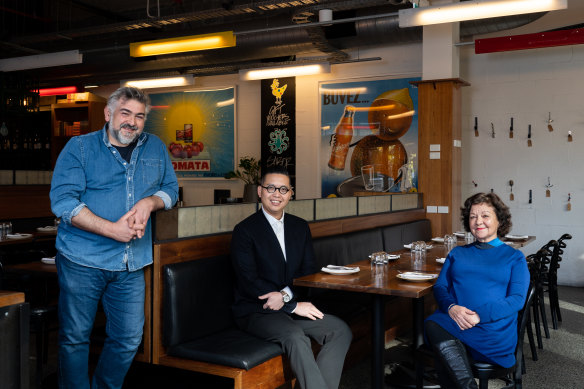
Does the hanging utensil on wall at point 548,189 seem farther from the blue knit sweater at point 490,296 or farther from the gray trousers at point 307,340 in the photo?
the gray trousers at point 307,340

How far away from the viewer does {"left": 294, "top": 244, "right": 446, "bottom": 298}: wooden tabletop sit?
10.1ft

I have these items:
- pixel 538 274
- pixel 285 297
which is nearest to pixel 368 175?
pixel 538 274

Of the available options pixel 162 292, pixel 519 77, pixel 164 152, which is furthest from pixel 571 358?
pixel 519 77

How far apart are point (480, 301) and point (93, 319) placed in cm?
187

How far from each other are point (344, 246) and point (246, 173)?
4.89 meters

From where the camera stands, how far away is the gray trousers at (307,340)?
2.97 meters

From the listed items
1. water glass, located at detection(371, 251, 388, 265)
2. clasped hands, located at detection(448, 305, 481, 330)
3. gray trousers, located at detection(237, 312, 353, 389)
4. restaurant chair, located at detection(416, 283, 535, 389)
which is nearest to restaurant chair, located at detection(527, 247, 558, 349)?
restaurant chair, located at detection(416, 283, 535, 389)

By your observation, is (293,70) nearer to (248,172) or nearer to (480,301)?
(248,172)

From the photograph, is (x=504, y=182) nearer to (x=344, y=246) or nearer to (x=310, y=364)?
(x=344, y=246)

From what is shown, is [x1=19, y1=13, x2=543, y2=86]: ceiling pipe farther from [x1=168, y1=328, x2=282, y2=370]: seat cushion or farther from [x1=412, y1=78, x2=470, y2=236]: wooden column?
[x1=168, y1=328, x2=282, y2=370]: seat cushion

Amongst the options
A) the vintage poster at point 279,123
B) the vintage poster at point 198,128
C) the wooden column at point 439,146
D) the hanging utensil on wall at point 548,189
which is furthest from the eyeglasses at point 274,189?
the vintage poster at point 198,128

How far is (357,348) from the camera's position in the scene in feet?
14.5

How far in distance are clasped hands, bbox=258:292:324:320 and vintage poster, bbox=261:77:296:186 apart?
6.37 m

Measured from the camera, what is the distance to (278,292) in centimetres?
324
